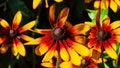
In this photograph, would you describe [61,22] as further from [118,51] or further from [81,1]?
[81,1]

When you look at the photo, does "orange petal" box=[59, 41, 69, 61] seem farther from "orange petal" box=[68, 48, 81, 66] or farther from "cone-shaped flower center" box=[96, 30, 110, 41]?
"cone-shaped flower center" box=[96, 30, 110, 41]

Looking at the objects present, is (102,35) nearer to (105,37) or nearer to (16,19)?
(105,37)

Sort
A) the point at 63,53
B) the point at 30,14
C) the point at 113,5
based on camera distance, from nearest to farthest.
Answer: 1. the point at 63,53
2. the point at 113,5
3. the point at 30,14

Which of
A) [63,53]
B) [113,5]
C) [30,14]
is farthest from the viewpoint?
[30,14]

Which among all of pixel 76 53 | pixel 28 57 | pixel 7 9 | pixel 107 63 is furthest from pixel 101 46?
pixel 7 9

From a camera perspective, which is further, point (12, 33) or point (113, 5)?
point (113, 5)

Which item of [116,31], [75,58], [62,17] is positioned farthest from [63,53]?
[116,31]

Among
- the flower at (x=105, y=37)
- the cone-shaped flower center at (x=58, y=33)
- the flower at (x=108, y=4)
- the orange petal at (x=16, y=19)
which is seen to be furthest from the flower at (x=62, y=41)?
the flower at (x=108, y=4)
